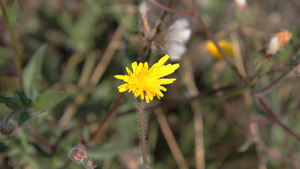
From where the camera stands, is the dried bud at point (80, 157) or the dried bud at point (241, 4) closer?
the dried bud at point (80, 157)

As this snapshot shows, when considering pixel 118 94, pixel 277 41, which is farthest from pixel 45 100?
pixel 277 41

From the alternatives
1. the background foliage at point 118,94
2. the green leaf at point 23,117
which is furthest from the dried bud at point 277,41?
the green leaf at point 23,117

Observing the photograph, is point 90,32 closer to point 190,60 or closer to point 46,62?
A: point 46,62

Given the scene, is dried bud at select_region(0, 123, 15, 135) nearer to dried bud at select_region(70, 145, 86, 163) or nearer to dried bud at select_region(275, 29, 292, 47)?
dried bud at select_region(70, 145, 86, 163)

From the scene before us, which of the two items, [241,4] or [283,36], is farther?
[241,4]

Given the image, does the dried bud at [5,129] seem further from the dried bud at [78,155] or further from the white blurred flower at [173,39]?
the white blurred flower at [173,39]

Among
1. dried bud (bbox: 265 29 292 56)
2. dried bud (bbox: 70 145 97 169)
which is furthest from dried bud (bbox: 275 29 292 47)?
dried bud (bbox: 70 145 97 169)

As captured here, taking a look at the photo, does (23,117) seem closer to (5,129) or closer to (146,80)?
(5,129)
